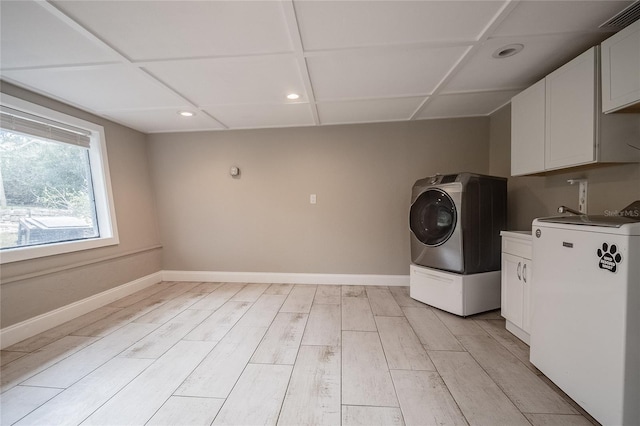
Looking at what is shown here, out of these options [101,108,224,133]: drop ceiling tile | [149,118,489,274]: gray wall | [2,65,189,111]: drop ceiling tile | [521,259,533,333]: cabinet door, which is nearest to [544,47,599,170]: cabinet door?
[521,259,533,333]: cabinet door

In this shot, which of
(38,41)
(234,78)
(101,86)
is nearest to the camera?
(38,41)

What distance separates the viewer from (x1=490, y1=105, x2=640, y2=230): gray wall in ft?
4.83

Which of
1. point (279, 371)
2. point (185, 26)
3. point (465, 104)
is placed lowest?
point (279, 371)

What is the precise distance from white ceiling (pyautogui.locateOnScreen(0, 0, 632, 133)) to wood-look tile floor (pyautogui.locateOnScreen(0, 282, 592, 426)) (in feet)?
6.93

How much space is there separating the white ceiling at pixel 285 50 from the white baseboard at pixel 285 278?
213cm

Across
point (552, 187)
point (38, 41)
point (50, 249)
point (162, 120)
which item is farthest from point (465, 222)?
point (50, 249)

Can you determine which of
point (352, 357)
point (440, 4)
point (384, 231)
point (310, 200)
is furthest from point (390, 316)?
point (440, 4)

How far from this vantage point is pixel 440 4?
1.17 metres

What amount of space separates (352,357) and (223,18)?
226 cm

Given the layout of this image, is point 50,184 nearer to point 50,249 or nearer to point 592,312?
point 50,249

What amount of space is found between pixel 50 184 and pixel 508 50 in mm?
4053

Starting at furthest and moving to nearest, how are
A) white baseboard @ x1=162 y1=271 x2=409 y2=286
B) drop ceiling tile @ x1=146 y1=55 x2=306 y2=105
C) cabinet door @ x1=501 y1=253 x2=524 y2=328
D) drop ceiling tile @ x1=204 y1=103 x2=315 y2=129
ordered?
white baseboard @ x1=162 y1=271 x2=409 y2=286, drop ceiling tile @ x1=204 y1=103 x2=315 y2=129, cabinet door @ x1=501 y1=253 x2=524 y2=328, drop ceiling tile @ x1=146 y1=55 x2=306 y2=105

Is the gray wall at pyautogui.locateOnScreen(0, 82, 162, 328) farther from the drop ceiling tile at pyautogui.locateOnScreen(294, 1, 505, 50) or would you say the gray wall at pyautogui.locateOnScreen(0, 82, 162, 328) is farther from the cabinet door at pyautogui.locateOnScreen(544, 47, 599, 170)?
the cabinet door at pyautogui.locateOnScreen(544, 47, 599, 170)

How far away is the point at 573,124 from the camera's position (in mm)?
1472
